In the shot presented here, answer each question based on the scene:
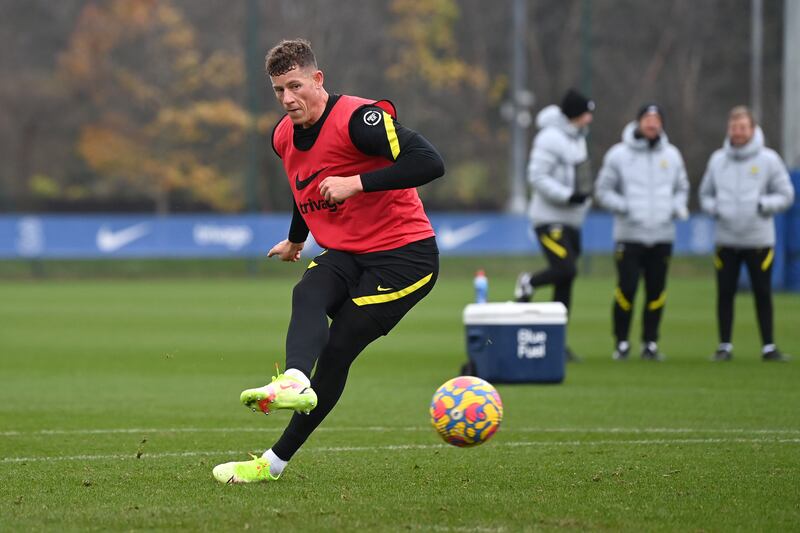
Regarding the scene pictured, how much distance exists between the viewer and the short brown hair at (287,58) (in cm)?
635

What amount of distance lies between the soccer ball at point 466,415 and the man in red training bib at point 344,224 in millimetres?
454

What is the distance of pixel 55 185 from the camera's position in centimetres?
4297

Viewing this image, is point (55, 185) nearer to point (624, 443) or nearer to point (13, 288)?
point (13, 288)

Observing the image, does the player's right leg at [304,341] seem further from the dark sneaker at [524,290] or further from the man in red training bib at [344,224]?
the dark sneaker at [524,290]

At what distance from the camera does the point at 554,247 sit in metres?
12.8

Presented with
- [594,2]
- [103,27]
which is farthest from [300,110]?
[594,2]

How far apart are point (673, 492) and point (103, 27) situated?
1388 inches

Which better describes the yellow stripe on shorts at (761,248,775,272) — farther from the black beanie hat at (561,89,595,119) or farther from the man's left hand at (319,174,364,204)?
the man's left hand at (319,174,364,204)

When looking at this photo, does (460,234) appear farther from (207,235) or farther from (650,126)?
(650,126)

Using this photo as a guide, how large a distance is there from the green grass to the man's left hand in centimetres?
135

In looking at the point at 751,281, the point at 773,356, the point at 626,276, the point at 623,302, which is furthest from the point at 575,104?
the point at 773,356

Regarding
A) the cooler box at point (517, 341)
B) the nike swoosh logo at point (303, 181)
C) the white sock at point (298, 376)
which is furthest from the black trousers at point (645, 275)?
the white sock at point (298, 376)

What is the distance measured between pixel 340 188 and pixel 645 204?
7.42 meters

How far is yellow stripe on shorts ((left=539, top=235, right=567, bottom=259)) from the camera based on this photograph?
41.8 ft
